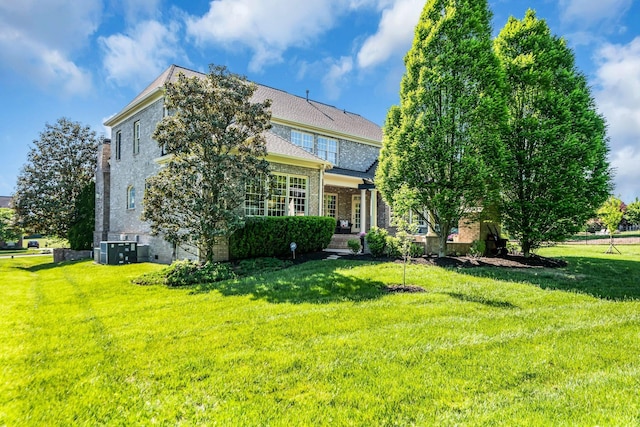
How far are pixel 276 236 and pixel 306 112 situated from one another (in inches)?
416

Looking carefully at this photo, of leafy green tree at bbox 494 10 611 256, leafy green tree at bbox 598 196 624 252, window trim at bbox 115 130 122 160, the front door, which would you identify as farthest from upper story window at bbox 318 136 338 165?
leafy green tree at bbox 598 196 624 252

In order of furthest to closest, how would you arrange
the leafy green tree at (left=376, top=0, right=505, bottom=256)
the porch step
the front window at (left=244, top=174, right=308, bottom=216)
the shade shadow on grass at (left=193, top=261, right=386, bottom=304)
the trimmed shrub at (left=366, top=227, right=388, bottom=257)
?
the porch step < the front window at (left=244, top=174, right=308, bottom=216) < the trimmed shrub at (left=366, top=227, right=388, bottom=257) < the leafy green tree at (left=376, top=0, right=505, bottom=256) < the shade shadow on grass at (left=193, top=261, right=386, bottom=304)

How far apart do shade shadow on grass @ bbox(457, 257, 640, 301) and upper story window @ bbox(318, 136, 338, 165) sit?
11.9 metres

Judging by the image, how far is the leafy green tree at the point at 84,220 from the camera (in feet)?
69.5

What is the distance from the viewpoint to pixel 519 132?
38.1 feet

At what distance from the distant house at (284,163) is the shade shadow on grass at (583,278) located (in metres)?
7.56

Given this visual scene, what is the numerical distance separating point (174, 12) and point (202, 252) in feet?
25.8

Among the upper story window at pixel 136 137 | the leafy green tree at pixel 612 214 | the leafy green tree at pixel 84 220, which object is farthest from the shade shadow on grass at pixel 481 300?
the leafy green tree at pixel 84 220

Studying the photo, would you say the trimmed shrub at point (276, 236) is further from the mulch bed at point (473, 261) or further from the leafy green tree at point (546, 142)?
the leafy green tree at point (546, 142)

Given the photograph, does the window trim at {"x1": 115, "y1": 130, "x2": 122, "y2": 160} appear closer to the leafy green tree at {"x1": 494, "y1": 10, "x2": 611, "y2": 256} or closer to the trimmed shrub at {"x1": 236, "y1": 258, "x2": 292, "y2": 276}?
the trimmed shrub at {"x1": 236, "y1": 258, "x2": 292, "y2": 276}

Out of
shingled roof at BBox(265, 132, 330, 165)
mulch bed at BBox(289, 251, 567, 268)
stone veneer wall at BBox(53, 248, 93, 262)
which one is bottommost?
stone veneer wall at BBox(53, 248, 93, 262)

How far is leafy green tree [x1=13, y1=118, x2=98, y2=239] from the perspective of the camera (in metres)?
21.6

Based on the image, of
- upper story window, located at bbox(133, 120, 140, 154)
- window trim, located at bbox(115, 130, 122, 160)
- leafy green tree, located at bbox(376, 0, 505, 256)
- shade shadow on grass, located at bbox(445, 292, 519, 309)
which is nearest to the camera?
shade shadow on grass, located at bbox(445, 292, 519, 309)

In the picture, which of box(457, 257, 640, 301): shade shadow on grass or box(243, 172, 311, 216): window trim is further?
box(243, 172, 311, 216): window trim
